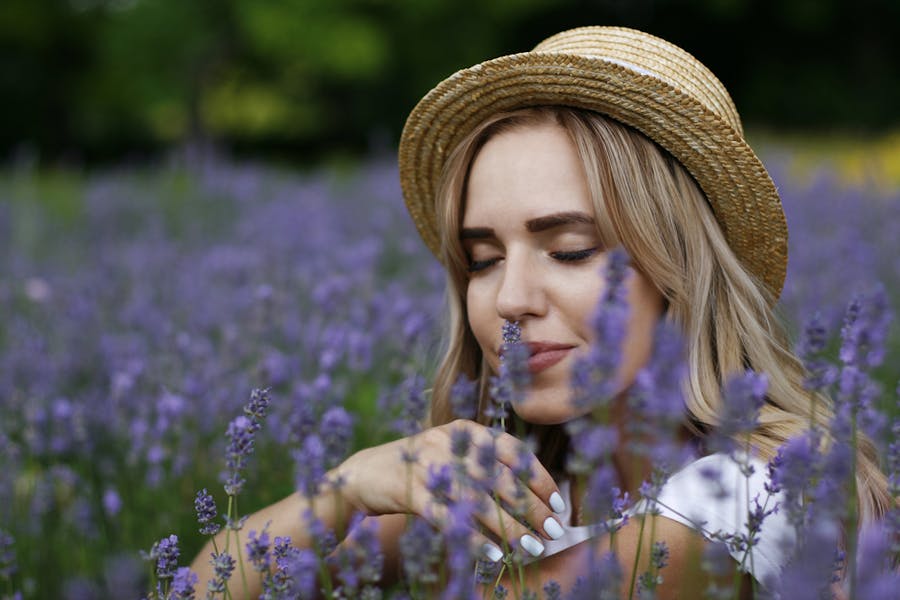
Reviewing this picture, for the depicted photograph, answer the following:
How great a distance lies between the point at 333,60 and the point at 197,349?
1663 centimetres

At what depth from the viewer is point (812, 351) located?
1168mm

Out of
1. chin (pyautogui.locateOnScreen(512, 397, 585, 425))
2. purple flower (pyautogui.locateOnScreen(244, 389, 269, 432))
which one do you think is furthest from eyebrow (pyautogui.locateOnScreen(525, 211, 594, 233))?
purple flower (pyautogui.locateOnScreen(244, 389, 269, 432))

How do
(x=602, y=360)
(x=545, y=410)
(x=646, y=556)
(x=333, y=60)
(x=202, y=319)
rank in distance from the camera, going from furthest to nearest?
(x=333, y=60) < (x=202, y=319) < (x=545, y=410) < (x=646, y=556) < (x=602, y=360)

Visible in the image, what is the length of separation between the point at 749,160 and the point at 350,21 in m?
17.9

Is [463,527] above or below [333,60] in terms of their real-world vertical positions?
below

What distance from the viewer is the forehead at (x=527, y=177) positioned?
1772 mm

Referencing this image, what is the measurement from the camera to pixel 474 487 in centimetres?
115

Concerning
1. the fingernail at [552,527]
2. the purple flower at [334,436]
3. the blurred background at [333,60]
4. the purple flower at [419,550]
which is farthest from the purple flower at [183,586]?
the blurred background at [333,60]

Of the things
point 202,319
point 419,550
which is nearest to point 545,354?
point 419,550

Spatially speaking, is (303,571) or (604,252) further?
(604,252)

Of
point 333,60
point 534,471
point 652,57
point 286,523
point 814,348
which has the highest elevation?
point 333,60

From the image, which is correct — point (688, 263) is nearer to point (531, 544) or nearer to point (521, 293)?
point (521, 293)

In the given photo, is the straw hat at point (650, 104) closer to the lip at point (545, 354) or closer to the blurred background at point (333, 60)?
the lip at point (545, 354)

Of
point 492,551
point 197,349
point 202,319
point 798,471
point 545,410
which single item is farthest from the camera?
point 202,319
